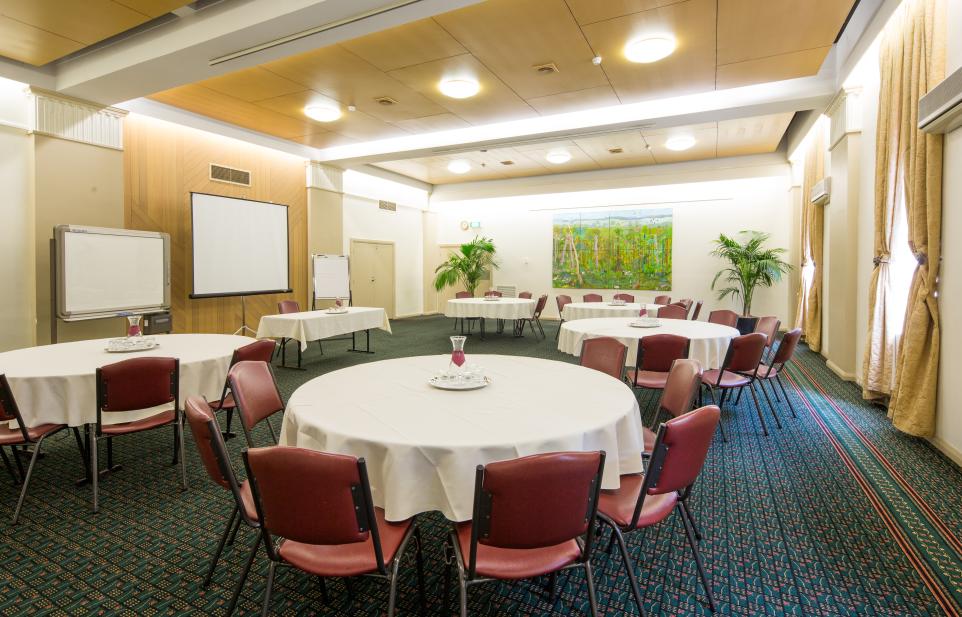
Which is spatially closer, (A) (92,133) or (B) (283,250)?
(A) (92,133)

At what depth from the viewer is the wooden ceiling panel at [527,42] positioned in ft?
14.4

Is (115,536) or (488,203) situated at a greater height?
(488,203)

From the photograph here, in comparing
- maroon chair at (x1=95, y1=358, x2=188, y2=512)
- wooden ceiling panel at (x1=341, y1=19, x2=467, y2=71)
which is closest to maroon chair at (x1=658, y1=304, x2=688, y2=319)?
wooden ceiling panel at (x1=341, y1=19, x2=467, y2=71)

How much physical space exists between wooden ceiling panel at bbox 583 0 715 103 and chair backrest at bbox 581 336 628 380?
3.10 m

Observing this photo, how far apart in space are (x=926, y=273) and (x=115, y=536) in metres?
5.44

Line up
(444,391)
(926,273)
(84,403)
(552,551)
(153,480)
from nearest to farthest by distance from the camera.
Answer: (552,551), (444,391), (84,403), (153,480), (926,273)

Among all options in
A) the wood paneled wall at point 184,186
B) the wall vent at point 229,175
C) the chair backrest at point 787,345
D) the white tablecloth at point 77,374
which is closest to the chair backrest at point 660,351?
the chair backrest at point 787,345

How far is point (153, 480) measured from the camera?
125 inches

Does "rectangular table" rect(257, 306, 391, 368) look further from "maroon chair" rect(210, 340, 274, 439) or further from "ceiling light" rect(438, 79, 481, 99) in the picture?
"ceiling light" rect(438, 79, 481, 99)

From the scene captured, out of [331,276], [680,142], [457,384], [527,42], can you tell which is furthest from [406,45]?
[680,142]

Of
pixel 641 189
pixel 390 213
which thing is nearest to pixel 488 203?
pixel 390 213

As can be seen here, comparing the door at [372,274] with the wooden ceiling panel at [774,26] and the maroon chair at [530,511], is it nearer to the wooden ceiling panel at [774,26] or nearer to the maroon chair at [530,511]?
the wooden ceiling panel at [774,26]

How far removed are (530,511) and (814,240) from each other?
7936mm

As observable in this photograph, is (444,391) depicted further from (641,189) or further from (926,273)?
(641,189)
